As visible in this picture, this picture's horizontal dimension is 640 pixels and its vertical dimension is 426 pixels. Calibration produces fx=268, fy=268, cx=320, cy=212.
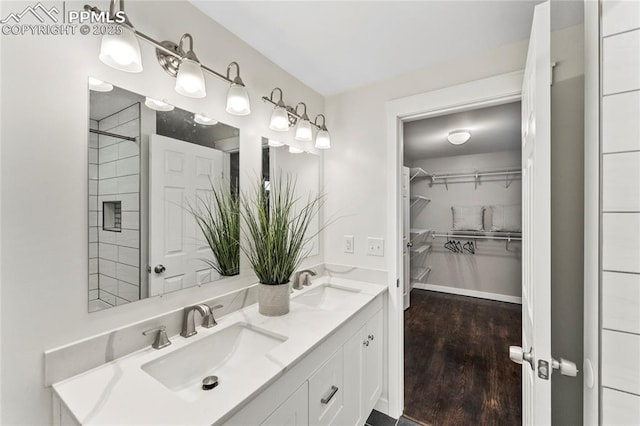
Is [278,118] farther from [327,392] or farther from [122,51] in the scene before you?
[327,392]

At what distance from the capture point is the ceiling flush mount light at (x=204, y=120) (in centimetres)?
123

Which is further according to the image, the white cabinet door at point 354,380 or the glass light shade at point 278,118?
the glass light shade at point 278,118

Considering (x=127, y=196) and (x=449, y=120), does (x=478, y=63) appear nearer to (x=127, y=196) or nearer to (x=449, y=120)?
(x=449, y=120)

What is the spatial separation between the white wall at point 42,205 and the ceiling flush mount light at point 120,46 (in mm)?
68

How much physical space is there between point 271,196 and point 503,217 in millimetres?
3791

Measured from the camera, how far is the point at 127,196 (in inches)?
39.4

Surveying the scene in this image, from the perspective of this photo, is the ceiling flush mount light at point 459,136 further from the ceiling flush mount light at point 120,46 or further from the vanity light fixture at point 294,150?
the ceiling flush mount light at point 120,46

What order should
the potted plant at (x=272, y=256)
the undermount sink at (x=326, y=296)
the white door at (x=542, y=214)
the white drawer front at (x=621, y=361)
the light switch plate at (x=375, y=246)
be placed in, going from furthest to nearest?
the light switch plate at (x=375, y=246), the undermount sink at (x=326, y=296), the potted plant at (x=272, y=256), the white door at (x=542, y=214), the white drawer front at (x=621, y=361)

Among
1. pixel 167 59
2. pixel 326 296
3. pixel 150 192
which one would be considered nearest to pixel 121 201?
pixel 150 192

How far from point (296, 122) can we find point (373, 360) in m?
1.60

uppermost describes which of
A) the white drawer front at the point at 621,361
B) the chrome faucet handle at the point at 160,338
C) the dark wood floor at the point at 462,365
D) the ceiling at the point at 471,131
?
the ceiling at the point at 471,131

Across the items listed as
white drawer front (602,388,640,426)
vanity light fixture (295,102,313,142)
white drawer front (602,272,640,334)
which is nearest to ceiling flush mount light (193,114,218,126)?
vanity light fixture (295,102,313,142)

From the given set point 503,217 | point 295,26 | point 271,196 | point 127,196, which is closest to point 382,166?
point 271,196

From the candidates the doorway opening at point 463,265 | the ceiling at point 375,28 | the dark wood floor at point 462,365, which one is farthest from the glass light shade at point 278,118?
the dark wood floor at point 462,365
